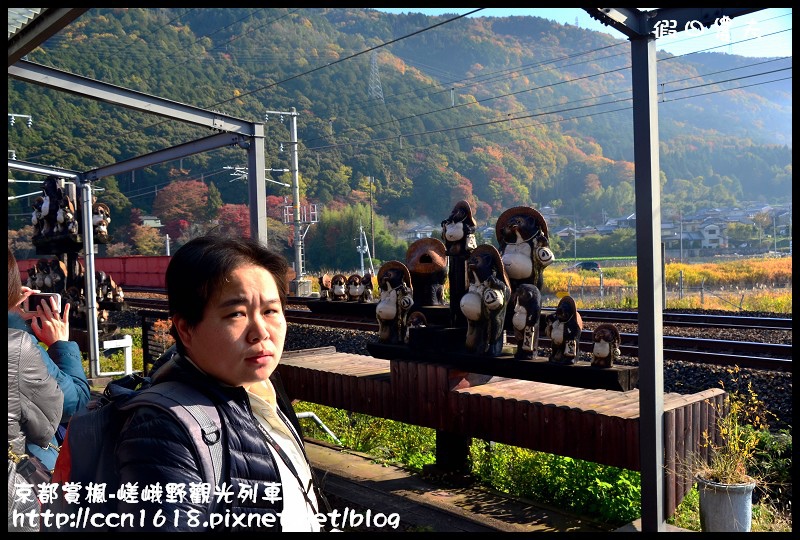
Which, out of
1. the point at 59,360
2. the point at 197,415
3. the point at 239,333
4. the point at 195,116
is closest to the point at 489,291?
the point at 59,360

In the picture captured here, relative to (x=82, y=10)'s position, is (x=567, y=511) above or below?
below

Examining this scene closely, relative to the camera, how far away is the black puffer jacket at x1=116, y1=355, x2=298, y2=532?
1.47 metres

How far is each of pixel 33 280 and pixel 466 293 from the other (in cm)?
822

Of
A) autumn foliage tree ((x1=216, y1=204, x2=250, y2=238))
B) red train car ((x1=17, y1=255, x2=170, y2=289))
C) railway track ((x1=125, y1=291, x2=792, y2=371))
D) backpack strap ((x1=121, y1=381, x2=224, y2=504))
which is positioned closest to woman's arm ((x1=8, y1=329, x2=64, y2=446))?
backpack strap ((x1=121, y1=381, x2=224, y2=504))

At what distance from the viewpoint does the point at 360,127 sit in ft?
186

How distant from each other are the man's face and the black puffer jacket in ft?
0.21

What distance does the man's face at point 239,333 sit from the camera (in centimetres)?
168

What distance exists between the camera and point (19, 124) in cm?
3966

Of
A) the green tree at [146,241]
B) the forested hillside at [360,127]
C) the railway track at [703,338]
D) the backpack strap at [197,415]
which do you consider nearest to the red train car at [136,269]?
the forested hillside at [360,127]

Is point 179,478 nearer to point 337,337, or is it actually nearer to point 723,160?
point 337,337

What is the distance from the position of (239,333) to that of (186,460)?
33 cm

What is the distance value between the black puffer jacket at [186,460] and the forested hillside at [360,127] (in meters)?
22.4

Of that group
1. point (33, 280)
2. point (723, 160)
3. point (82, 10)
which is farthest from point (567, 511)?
point (723, 160)

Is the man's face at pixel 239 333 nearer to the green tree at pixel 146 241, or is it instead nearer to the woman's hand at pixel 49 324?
the woman's hand at pixel 49 324
